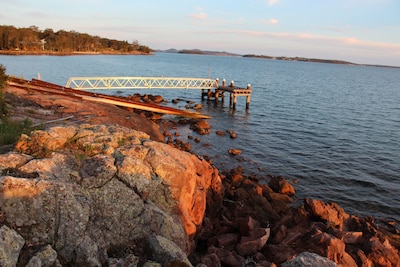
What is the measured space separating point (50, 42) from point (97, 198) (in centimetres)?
14998

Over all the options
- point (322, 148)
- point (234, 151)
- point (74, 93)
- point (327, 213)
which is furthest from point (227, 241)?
point (74, 93)

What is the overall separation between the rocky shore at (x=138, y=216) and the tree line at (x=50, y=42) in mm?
124908

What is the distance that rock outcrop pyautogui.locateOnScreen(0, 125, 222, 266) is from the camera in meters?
6.27

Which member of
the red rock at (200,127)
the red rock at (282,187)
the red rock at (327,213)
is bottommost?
the red rock at (282,187)

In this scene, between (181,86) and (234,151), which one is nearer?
(234,151)

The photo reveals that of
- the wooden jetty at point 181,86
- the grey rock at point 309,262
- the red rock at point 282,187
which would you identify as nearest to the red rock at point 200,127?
the wooden jetty at point 181,86

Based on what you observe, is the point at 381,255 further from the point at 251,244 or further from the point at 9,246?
the point at 9,246

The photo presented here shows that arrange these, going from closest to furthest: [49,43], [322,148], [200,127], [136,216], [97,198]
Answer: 1. [97,198]
2. [136,216]
3. [322,148]
4. [200,127]
5. [49,43]

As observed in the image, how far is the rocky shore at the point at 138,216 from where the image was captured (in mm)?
6316

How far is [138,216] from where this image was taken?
8.06m

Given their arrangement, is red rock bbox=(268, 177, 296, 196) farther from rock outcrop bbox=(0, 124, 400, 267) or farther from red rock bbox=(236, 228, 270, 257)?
red rock bbox=(236, 228, 270, 257)

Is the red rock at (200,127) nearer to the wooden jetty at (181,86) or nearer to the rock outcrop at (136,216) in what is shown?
the wooden jetty at (181,86)

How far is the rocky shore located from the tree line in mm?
124908

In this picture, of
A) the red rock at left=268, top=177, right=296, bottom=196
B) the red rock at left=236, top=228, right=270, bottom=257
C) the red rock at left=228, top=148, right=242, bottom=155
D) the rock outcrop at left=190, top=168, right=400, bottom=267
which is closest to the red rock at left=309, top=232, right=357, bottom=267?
the rock outcrop at left=190, top=168, right=400, bottom=267
